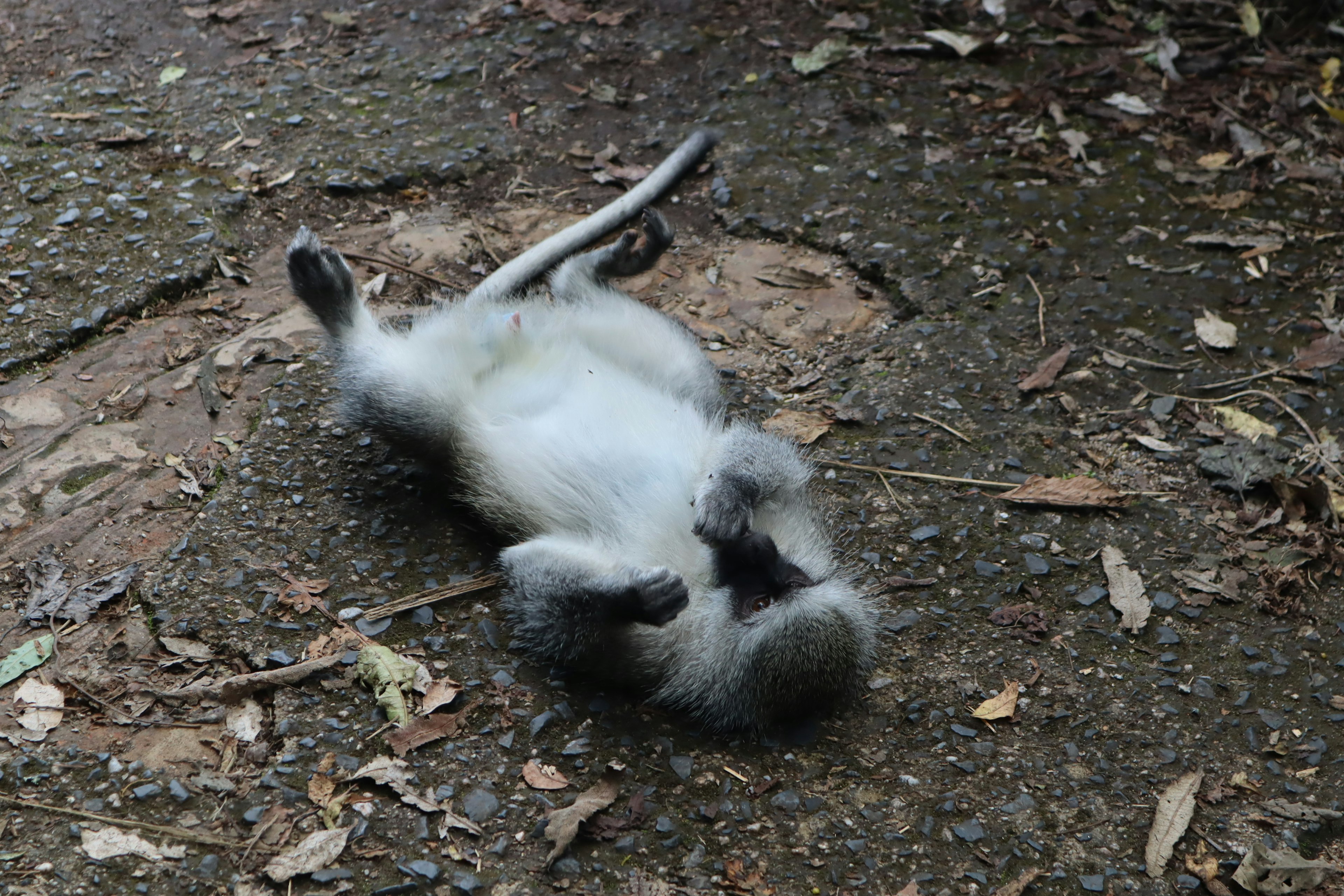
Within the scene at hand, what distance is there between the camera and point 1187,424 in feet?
16.6

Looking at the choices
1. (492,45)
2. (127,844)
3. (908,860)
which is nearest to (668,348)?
(908,860)

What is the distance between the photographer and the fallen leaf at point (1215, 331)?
5469 millimetres

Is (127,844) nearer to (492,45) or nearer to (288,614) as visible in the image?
(288,614)

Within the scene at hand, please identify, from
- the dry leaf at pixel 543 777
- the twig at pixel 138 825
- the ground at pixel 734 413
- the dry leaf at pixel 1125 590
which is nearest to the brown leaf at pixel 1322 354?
the ground at pixel 734 413

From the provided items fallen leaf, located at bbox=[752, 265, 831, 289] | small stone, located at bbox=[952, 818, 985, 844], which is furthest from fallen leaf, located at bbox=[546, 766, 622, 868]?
fallen leaf, located at bbox=[752, 265, 831, 289]

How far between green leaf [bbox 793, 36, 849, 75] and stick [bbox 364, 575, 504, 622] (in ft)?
15.4

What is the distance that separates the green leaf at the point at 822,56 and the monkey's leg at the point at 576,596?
15.1ft

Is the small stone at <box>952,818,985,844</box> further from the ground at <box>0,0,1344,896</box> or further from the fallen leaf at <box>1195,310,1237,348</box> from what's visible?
the fallen leaf at <box>1195,310,1237,348</box>

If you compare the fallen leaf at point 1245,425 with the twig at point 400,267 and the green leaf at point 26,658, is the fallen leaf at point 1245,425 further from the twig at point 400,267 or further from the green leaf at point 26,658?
the green leaf at point 26,658

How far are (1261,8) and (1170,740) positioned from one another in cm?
639

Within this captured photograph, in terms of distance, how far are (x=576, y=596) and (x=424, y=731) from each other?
0.67m

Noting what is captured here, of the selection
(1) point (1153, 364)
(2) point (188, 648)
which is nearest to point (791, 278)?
(1) point (1153, 364)

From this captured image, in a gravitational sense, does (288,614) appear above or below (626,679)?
above

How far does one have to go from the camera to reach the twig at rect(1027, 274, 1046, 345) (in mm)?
5504
